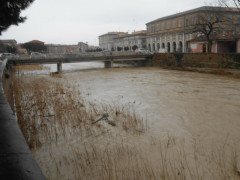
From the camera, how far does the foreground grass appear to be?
4.96 meters

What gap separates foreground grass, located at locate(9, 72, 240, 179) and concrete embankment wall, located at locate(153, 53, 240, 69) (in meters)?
21.3

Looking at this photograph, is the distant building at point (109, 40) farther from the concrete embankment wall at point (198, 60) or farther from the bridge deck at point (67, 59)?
the concrete embankment wall at point (198, 60)

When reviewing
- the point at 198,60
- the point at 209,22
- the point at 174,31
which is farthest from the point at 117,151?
the point at 174,31

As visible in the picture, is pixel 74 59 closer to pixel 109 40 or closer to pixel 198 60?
pixel 198 60

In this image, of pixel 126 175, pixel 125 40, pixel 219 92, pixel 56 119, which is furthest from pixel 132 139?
pixel 125 40

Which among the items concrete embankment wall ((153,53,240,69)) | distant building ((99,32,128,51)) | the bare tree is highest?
distant building ((99,32,128,51))

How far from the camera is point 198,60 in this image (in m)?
30.5

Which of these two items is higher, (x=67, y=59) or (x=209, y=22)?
(x=209, y=22)

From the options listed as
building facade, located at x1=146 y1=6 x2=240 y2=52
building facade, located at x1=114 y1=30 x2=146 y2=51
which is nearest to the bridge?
building facade, located at x1=146 y1=6 x2=240 y2=52

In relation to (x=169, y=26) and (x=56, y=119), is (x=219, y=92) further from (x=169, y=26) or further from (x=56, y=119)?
(x=169, y=26)

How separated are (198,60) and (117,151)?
2719cm

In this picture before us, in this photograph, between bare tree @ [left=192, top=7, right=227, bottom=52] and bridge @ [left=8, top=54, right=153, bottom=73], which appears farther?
bare tree @ [left=192, top=7, right=227, bottom=52]

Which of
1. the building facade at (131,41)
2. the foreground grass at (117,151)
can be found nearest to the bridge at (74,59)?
the foreground grass at (117,151)

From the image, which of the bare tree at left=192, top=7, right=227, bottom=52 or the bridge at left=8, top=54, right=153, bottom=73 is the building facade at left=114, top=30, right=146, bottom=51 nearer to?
the bridge at left=8, top=54, right=153, bottom=73
